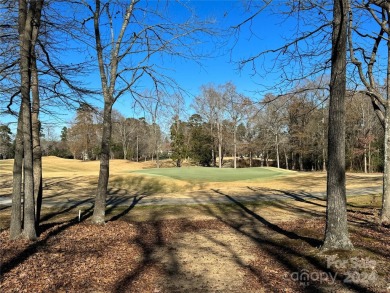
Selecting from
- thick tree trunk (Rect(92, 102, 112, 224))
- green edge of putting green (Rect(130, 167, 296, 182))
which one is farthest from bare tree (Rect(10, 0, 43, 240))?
green edge of putting green (Rect(130, 167, 296, 182))

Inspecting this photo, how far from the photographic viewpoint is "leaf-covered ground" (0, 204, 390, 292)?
15.3ft

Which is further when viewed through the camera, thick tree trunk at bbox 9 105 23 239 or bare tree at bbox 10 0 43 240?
thick tree trunk at bbox 9 105 23 239

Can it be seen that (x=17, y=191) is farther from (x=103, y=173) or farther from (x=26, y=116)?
(x=103, y=173)

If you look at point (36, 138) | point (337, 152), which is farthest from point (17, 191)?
point (337, 152)

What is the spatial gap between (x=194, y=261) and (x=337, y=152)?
10.5ft

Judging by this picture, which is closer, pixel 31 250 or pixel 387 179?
pixel 31 250

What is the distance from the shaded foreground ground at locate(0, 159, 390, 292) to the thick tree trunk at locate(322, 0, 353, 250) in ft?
1.06

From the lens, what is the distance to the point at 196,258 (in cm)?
620

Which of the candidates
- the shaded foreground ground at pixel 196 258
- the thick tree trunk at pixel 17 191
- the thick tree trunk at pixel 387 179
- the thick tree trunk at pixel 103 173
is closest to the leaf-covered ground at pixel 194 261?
the shaded foreground ground at pixel 196 258

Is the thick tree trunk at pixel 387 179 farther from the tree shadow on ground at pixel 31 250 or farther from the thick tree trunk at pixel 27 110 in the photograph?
the thick tree trunk at pixel 27 110

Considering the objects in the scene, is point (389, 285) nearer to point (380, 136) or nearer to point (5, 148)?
point (380, 136)

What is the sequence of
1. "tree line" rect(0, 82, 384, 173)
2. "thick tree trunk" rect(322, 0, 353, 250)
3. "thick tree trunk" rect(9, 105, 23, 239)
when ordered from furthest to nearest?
1. "tree line" rect(0, 82, 384, 173)
2. "thick tree trunk" rect(9, 105, 23, 239)
3. "thick tree trunk" rect(322, 0, 353, 250)

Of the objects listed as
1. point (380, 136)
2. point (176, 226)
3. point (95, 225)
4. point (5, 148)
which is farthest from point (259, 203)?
point (5, 148)

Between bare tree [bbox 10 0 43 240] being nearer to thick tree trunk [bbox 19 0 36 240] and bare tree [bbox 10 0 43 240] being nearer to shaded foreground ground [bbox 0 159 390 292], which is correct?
thick tree trunk [bbox 19 0 36 240]
